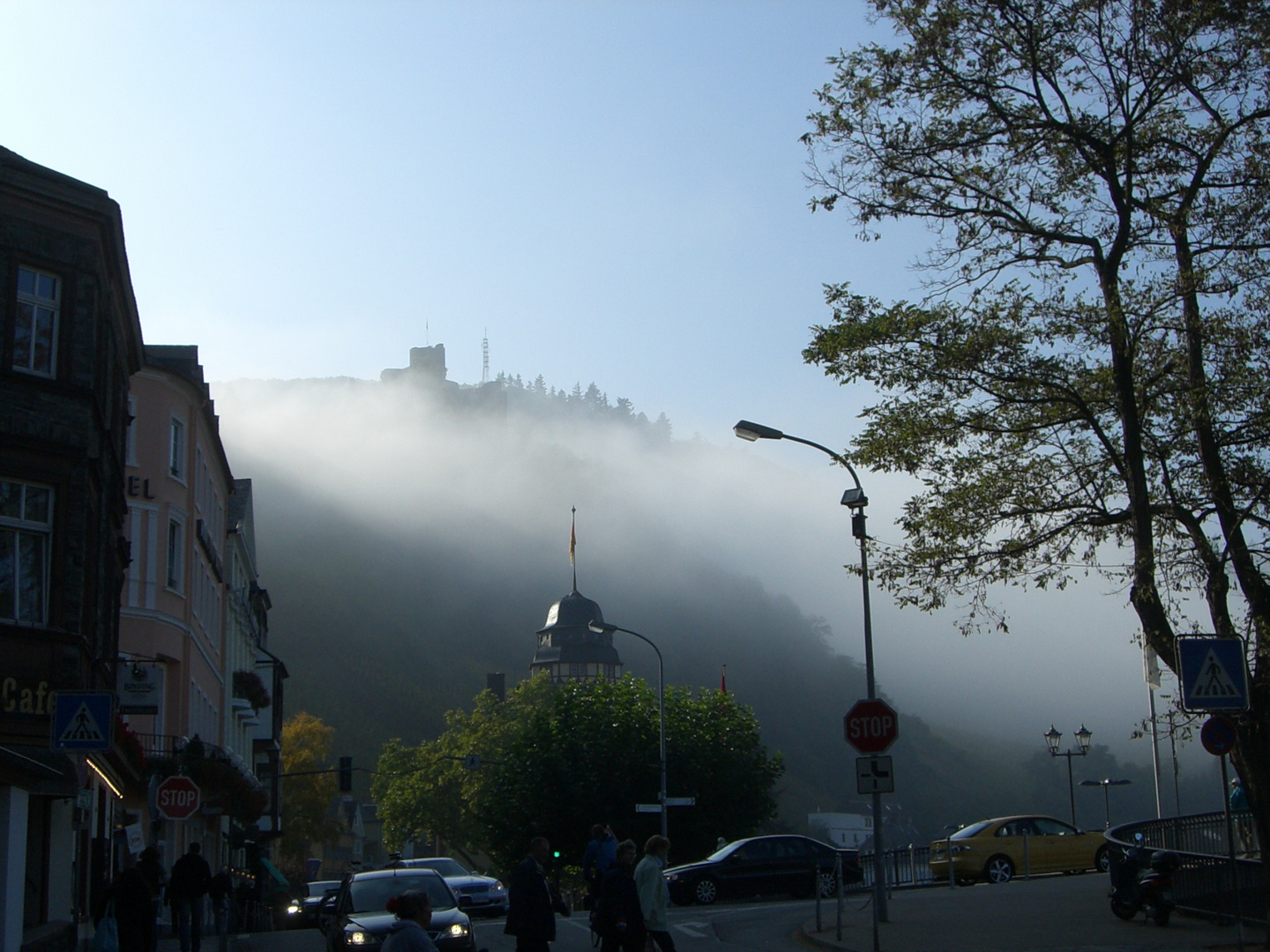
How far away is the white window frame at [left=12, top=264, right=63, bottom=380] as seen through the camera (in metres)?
21.4

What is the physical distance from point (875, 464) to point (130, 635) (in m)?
25.8

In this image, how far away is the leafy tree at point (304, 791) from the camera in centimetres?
9069

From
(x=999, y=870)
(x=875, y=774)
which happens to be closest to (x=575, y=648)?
(x=999, y=870)

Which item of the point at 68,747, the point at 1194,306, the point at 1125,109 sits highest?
the point at 1125,109

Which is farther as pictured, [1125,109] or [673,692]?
[673,692]

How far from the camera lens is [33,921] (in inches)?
797

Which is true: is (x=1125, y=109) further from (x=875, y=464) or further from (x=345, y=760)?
(x=345, y=760)

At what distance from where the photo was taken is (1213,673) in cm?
1414

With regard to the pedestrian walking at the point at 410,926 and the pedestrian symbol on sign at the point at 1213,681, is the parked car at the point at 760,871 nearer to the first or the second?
the pedestrian symbol on sign at the point at 1213,681

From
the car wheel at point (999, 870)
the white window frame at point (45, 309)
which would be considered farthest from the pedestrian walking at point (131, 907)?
the car wheel at point (999, 870)

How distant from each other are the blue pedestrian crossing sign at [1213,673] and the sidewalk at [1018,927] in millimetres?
3733

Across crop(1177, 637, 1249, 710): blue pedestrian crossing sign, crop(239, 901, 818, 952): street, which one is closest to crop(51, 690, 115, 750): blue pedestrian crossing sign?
crop(239, 901, 818, 952): street

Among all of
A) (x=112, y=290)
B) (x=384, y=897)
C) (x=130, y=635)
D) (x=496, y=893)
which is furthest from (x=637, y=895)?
(x=130, y=635)

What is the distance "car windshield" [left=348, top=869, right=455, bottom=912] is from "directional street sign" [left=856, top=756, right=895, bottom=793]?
18.9 ft
